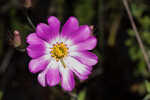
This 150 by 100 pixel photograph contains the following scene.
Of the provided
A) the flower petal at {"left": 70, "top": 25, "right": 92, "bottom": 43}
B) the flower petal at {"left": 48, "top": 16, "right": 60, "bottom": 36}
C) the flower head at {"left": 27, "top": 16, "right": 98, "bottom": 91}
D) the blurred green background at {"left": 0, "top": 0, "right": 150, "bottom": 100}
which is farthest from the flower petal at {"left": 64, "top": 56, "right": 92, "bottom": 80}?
the blurred green background at {"left": 0, "top": 0, "right": 150, "bottom": 100}

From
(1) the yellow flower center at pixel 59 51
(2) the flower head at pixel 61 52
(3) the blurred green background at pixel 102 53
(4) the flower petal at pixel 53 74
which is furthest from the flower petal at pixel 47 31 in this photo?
(3) the blurred green background at pixel 102 53

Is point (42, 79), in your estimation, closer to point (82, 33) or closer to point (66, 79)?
point (66, 79)

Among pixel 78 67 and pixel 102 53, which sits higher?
pixel 78 67

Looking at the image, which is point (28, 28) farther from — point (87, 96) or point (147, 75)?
point (147, 75)

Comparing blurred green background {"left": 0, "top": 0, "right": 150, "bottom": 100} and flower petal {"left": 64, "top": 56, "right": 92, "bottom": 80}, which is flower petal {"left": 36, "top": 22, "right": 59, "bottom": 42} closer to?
flower petal {"left": 64, "top": 56, "right": 92, "bottom": 80}

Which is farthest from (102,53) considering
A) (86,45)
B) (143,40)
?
(86,45)

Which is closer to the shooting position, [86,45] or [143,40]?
[86,45]

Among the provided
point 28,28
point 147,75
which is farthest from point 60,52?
point 147,75
